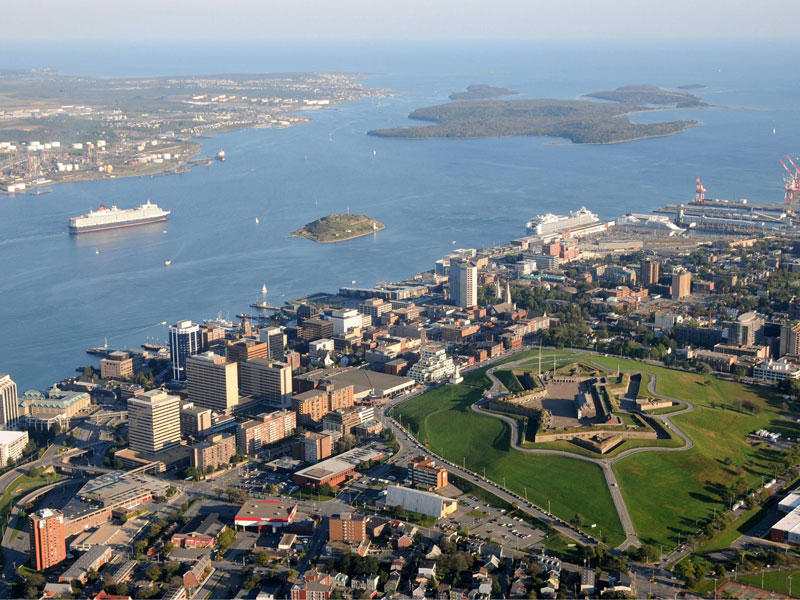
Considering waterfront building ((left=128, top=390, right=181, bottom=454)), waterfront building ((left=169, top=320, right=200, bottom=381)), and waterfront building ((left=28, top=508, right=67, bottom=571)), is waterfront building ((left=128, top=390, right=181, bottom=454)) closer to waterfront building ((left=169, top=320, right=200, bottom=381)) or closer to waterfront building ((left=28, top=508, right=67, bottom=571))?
waterfront building ((left=28, top=508, right=67, bottom=571))

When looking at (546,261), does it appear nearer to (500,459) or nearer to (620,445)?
(620,445)

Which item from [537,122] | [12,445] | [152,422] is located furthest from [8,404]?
[537,122]

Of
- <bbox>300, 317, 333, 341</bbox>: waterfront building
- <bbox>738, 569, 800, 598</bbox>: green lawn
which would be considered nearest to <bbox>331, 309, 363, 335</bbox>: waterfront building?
<bbox>300, 317, 333, 341</bbox>: waterfront building

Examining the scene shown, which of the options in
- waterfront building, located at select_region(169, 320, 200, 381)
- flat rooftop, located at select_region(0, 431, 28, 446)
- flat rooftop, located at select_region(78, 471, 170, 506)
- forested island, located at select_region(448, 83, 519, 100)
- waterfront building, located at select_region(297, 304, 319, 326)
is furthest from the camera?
forested island, located at select_region(448, 83, 519, 100)

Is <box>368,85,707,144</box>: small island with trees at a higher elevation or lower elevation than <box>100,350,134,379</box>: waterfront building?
higher

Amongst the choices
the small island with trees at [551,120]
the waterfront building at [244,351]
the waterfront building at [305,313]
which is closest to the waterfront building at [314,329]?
the waterfront building at [305,313]

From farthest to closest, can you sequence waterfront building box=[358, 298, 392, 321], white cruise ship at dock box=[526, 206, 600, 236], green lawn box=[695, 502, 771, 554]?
white cruise ship at dock box=[526, 206, 600, 236]
waterfront building box=[358, 298, 392, 321]
green lawn box=[695, 502, 771, 554]

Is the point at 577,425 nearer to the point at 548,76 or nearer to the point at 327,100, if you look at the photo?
the point at 327,100
